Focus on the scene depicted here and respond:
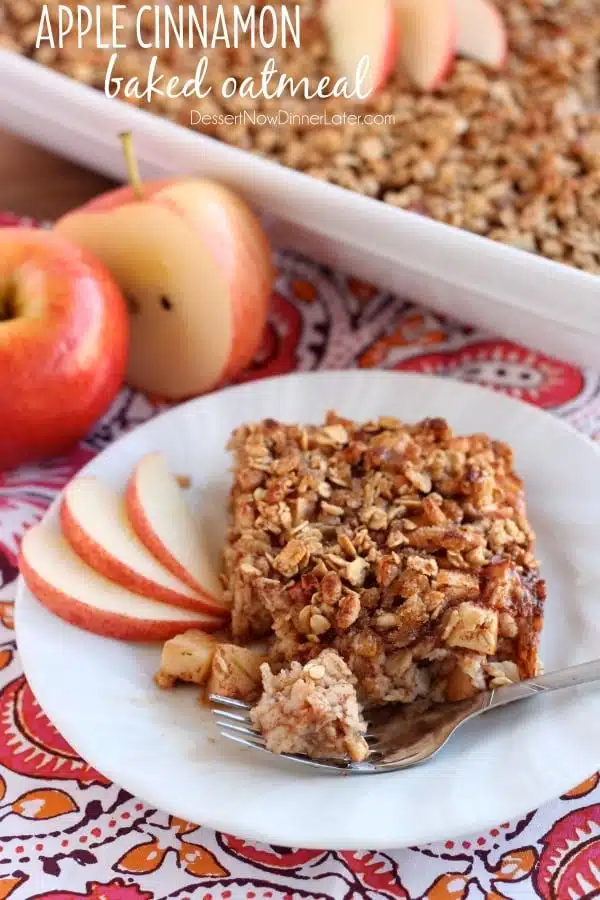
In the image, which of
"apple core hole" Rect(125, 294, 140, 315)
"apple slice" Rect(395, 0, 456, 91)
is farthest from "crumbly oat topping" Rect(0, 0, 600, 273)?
"apple core hole" Rect(125, 294, 140, 315)

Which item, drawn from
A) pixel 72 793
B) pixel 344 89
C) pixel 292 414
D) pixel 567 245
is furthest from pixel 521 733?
pixel 344 89

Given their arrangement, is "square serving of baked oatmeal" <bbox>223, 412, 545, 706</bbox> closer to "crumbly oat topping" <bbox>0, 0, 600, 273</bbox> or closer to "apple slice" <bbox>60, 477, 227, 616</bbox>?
"apple slice" <bbox>60, 477, 227, 616</bbox>

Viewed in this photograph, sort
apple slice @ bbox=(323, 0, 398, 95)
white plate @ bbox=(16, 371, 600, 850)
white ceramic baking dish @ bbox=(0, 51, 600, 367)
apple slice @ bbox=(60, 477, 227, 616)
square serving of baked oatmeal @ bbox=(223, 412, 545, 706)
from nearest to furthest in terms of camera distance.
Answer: white plate @ bbox=(16, 371, 600, 850) < square serving of baked oatmeal @ bbox=(223, 412, 545, 706) < apple slice @ bbox=(60, 477, 227, 616) < white ceramic baking dish @ bbox=(0, 51, 600, 367) < apple slice @ bbox=(323, 0, 398, 95)

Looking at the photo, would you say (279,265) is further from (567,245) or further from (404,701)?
(404,701)

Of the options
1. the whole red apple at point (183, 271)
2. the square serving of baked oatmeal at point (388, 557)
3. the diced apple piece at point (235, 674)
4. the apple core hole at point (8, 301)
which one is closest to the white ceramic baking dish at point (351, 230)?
the whole red apple at point (183, 271)

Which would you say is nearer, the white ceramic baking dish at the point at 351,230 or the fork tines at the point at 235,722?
the fork tines at the point at 235,722

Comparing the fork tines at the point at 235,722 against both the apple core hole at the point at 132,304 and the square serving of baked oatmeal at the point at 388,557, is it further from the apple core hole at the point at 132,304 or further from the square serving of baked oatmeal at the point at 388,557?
the apple core hole at the point at 132,304
